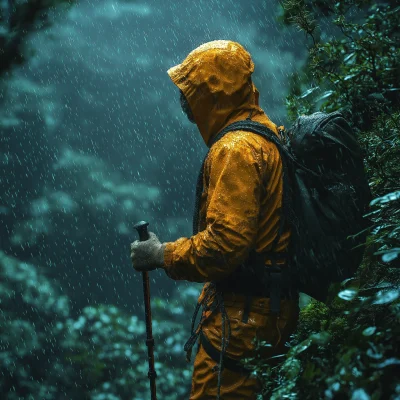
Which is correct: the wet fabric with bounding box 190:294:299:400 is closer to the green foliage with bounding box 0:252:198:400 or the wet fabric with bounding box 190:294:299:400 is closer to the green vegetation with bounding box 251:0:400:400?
the green vegetation with bounding box 251:0:400:400

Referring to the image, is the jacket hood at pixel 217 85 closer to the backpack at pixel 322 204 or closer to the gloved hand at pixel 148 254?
the backpack at pixel 322 204

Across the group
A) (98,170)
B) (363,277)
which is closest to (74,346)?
(98,170)

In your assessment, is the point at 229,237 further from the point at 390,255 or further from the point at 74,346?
the point at 74,346

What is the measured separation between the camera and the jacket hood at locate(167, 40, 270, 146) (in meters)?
2.79

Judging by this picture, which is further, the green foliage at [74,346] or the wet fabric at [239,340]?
the green foliage at [74,346]

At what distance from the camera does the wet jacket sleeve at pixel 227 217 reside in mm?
2430

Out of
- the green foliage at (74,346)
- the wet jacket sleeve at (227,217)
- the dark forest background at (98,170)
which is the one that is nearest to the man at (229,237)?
the wet jacket sleeve at (227,217)

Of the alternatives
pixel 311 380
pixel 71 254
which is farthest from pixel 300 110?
A: pixel 71 254

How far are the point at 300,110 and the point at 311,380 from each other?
3096 mm

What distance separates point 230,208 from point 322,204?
1.56 ft

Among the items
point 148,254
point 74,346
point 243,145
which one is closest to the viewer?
point 243,145

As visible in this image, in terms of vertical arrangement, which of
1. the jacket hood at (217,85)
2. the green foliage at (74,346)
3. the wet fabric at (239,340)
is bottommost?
the green foliage at (74,346)

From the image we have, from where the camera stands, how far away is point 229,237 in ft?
7.94

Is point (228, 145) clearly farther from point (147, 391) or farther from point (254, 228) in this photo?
point (147, 391)
